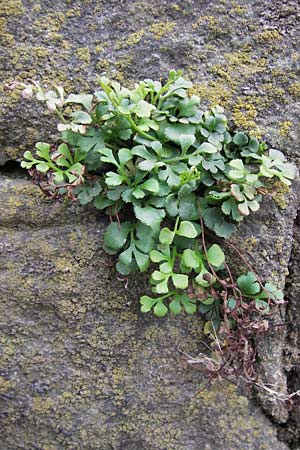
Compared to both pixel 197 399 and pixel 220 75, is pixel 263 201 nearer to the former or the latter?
pixel 220 75

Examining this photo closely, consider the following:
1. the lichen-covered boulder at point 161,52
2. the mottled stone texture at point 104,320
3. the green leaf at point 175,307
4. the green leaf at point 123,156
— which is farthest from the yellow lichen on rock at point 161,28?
the green leaf at point 175,307

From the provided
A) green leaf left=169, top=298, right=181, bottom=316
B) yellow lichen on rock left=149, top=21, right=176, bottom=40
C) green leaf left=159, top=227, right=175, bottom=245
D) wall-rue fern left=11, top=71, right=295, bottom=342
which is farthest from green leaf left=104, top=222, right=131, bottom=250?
yellow lichen on rock left=149, top=21, right=176, bottom=40

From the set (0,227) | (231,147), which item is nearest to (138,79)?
(231,147)

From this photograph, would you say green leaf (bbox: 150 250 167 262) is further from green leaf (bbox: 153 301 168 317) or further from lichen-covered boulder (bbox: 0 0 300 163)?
lichen-covered boulder (bbox: 0 0 300 163)

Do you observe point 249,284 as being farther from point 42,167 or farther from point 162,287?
point 42,167

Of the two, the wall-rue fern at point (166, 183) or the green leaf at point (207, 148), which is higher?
the green leaf at point (207, 148)

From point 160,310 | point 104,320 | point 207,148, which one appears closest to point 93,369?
point 104,320

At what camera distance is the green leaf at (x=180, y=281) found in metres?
1.39

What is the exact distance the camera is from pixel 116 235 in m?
1.46

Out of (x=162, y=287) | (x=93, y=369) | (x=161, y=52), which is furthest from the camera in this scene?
(x=161, y=52)

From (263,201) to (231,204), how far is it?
0.52 ft

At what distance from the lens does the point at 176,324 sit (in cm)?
156

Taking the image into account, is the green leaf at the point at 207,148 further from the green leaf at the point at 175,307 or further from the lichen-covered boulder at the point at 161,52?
the green leaf at the point at 175,307

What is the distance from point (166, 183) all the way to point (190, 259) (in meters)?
0.23
